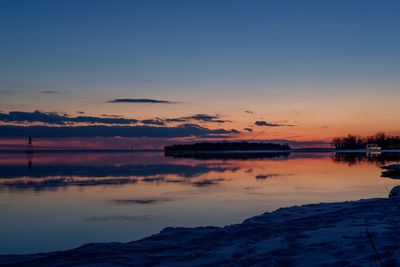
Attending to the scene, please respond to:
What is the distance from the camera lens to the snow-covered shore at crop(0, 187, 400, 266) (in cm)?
496

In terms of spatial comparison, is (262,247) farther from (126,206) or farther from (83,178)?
(83,178)

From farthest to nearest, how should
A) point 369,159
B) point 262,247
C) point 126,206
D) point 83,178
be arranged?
point 369,159 < point 83,178 < point 126,206 < point 262,247

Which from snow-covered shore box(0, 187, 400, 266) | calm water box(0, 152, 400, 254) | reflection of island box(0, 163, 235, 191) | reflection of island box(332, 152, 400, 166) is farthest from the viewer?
reflection of island box(332, 152, 400, 166)

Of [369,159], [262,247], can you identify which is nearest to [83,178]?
[262,247]

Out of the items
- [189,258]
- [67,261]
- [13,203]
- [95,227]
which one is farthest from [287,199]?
[13,203]

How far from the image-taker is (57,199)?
41.7ft

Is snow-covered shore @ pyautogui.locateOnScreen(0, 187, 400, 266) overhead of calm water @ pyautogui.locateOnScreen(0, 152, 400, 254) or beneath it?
overhead

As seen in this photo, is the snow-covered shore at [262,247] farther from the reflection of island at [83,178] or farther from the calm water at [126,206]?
the reflection of island at [83,178]

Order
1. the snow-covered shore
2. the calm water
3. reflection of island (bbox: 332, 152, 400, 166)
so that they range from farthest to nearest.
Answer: reflection of island (bbox: 332, 152, 400, 166) < the calm water < the snow-covered shore

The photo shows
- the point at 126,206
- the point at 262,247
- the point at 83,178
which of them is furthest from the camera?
the point at 83,178

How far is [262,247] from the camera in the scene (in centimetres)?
576

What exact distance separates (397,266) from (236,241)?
292 centimetres

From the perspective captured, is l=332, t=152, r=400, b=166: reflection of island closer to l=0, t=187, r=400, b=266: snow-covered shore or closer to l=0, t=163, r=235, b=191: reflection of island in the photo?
l=0, t=163, r=235, b=191: reflection of island

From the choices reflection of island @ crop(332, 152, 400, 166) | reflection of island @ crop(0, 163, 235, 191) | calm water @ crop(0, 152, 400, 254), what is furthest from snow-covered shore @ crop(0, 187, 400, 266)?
reflection of island @ crop(332, 152, 400, 166)
